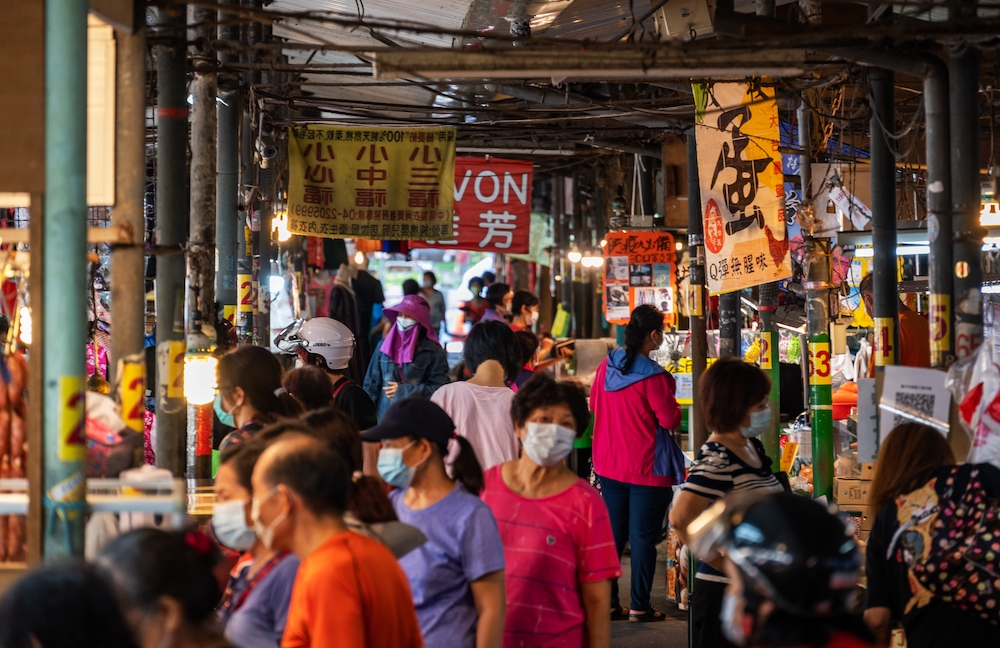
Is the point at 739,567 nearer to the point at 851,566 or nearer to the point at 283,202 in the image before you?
the point at 851,566

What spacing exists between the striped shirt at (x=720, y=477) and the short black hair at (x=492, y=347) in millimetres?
2162

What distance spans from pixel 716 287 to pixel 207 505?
5.04 metres

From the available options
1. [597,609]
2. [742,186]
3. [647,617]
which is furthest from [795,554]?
[742,186]

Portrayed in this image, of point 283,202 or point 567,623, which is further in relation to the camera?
point 283,202

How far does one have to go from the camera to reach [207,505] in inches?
222

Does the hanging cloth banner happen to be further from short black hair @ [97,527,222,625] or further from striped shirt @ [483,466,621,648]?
short black hair @ [97,527,222,625]

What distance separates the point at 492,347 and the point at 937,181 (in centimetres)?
291

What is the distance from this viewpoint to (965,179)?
638cm

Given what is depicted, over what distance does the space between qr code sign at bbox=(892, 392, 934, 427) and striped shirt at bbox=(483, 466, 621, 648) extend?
1871 mm

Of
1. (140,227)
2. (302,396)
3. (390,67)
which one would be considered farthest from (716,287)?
(140,227)

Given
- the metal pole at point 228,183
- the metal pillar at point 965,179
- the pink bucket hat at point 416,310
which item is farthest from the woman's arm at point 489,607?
the metal pole at point 228,183

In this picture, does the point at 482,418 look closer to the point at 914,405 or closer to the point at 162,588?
the point at 914,405

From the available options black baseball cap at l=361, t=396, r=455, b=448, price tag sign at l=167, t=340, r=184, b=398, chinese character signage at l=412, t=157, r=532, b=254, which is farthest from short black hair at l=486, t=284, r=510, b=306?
black baseball cap at l=361, t=396, r=455, b=448

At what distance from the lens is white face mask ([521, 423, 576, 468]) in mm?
4441
